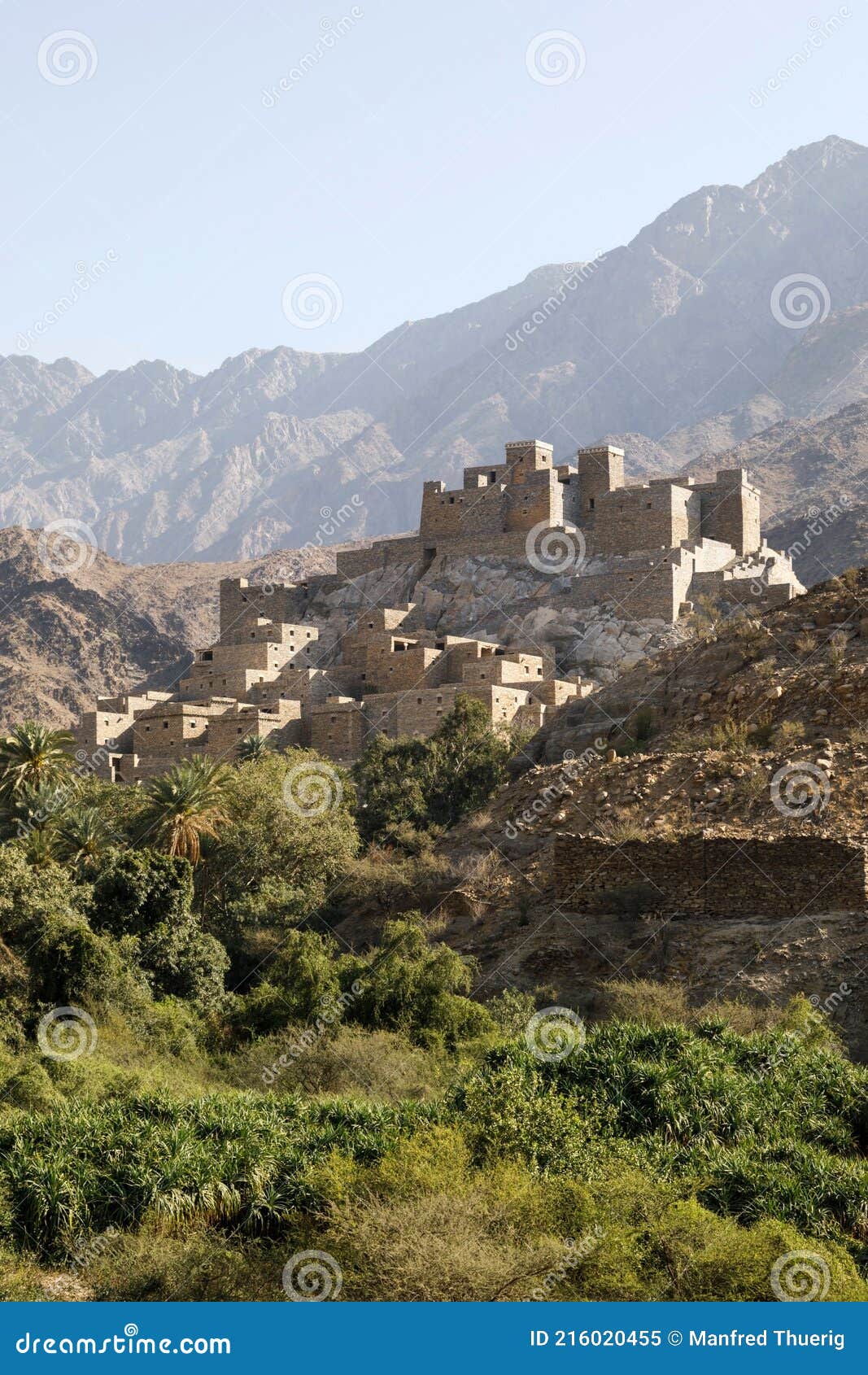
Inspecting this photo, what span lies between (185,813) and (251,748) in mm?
10827

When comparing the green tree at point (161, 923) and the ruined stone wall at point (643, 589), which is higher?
the ruined stone wall at point (643, 589)

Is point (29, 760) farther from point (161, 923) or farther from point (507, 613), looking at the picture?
point (507, 613)

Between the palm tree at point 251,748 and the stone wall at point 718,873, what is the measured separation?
1785cm

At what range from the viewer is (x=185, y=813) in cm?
3503

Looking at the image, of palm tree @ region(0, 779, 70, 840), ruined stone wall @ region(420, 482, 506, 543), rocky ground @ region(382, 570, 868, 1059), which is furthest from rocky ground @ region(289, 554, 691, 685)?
palm tree @ region(0, 779, 70, 840)

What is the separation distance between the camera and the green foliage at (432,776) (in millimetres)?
36906

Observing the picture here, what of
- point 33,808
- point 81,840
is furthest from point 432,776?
point 33,808

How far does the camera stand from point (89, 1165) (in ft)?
64.2

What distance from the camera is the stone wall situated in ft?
85.1

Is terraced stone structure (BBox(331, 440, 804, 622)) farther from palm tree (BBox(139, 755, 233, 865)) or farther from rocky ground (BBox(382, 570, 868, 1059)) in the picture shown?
palm tree (BBox(139, 755, 233, 865))

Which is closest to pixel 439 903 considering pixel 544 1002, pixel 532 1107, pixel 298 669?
pixel 544 1002

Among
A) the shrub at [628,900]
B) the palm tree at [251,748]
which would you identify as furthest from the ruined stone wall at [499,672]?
the shrub at [628,900]

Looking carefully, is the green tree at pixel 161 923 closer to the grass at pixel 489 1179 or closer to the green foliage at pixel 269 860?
the green foliage at pixel 269 860

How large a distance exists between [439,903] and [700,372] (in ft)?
546
